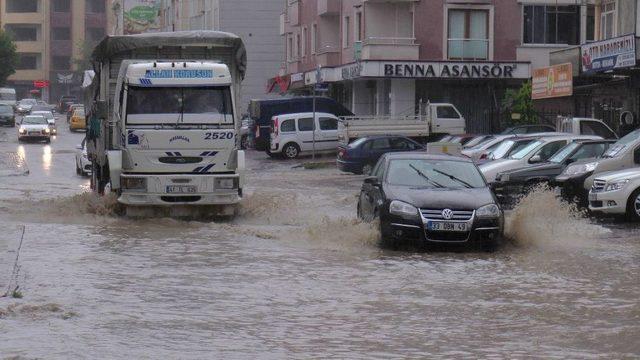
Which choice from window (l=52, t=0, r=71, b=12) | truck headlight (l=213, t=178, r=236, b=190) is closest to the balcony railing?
truck headlight (l=213, t=178, r=236, b=190)

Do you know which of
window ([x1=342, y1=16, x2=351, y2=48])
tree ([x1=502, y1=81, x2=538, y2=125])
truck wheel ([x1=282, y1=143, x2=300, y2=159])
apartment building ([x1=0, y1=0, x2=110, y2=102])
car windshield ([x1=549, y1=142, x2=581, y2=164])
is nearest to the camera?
car windshield ([x1=549, y1=142, x2=581, y2=164])

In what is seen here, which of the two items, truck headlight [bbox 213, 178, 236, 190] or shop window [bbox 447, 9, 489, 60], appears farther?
shop window [bbox 447, 9, 489, 60]

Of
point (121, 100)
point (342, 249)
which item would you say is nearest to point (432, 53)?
point (121, 100)

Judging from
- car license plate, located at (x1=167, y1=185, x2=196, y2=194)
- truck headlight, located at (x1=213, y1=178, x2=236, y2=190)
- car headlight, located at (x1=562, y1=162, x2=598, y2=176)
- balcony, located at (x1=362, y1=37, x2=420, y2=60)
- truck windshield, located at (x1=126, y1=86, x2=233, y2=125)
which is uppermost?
balcony, located at (x1=362, y1=37, x2=420, y2=60)

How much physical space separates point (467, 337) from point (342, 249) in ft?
23.4

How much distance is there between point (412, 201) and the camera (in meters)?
17.1

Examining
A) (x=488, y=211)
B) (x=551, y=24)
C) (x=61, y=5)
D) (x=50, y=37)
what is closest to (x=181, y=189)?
(x=488, y=211)

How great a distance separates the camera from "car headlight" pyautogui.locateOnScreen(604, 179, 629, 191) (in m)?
21.9

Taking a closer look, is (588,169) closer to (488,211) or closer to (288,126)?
(488,211)

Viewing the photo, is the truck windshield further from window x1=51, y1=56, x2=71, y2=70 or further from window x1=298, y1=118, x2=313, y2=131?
window x1=51, y1=56, x2=71, y2=70

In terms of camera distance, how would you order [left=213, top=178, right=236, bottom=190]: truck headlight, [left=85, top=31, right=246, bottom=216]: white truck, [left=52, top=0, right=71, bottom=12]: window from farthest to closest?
[left=52, top=0, right=71, bottom=12]: window, [left=213, top=178, right=236, bottom=190]: truck headlight, [left=85, top=31, right=246, bottom=216]: white truck

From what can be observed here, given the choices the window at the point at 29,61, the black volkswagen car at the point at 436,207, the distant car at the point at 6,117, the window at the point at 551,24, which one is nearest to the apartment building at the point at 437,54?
the window at the point at 551,24

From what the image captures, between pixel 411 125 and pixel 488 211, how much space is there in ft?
93.7

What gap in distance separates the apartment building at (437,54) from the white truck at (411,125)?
3.46 metres
